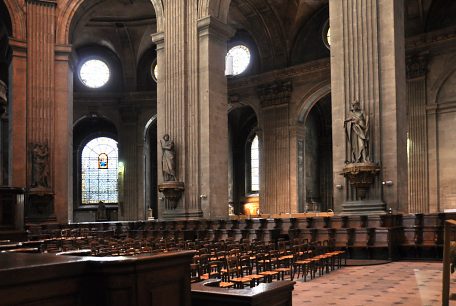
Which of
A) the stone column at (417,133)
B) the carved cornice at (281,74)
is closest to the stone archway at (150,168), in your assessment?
the carved cornice at (281,74)

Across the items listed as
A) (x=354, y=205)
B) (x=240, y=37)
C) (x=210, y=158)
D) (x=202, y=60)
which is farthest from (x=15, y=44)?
(x=354, y=205)

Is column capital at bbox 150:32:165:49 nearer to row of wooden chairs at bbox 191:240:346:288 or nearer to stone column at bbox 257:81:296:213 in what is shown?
stone column at bbox 257:81:296:213

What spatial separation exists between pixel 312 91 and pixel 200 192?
11.7m

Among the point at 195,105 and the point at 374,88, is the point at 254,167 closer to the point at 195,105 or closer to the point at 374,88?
the point at 195,105

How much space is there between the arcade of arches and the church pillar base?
4 cm

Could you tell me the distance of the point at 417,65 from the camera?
27.5 metres

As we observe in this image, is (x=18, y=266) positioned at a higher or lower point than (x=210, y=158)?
lower

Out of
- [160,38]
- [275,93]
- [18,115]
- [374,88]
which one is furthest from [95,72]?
[374,88]

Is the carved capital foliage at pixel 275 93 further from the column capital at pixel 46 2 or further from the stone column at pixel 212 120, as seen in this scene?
the column capital at pixel 46 2

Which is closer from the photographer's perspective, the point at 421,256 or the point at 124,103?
the point at 421,256

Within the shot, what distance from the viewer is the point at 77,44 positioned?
40.2 metres

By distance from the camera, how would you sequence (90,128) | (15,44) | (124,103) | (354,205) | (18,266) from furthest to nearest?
(90,128), (124,103), (15,44), (354,205), (18,266)

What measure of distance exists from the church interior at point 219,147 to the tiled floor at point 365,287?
467 millimetres

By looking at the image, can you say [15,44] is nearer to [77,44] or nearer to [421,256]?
[77,44]
